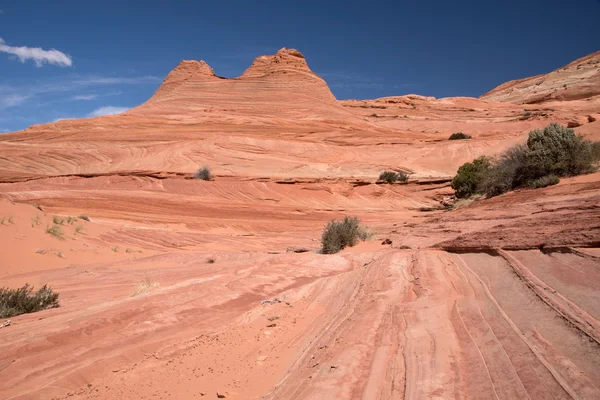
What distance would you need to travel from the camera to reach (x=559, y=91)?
62.0 meters

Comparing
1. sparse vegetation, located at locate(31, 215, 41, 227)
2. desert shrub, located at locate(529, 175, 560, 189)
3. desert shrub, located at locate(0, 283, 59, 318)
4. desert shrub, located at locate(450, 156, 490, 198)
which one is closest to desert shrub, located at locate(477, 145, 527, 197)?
desert shrub, located at locate(529, 175, 560, 189)

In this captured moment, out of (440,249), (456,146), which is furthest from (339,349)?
(456,146)

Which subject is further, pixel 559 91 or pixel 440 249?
pixel 559 91

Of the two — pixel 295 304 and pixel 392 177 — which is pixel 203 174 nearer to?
pixel 392 177

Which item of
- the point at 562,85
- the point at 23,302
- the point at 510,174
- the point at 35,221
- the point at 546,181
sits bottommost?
the point at 23,302

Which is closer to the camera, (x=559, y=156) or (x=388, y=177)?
(x=559, y=156)

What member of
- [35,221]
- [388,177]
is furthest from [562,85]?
[35,221]

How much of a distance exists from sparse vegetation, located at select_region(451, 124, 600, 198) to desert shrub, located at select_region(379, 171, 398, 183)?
11447 mm

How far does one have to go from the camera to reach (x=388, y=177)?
90.7 ft

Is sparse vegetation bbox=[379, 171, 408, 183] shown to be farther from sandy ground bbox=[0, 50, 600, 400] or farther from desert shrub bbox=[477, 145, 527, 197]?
desert shrub bbox=[477, 145, 527, 197]

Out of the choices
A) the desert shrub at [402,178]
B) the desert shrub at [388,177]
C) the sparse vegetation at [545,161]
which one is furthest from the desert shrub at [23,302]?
the desert shrub at [402,178]

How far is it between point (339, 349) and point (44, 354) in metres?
2.85

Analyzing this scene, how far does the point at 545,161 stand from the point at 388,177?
1427 centimetres

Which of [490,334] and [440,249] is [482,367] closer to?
[490,334]
